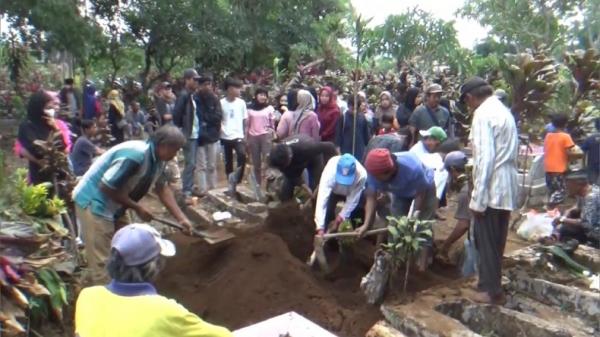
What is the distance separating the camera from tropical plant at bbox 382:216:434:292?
4352 millimetres

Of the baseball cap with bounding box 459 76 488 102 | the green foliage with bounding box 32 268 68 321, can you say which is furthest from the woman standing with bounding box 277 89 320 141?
the green foliage with bounding box 32 268 68 321

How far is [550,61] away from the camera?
282 inches

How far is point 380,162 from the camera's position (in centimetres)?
461

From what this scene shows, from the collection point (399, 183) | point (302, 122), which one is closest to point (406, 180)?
point (399, 183)

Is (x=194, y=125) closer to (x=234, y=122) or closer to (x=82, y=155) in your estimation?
(x=234, y=122)

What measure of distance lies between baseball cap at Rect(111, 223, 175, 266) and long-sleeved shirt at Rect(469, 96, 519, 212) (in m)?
2.50

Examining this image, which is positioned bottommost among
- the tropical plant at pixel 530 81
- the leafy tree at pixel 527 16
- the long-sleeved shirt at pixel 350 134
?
the long-sleeved shirt at pixel 350 134

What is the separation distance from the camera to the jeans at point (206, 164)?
7648 mm

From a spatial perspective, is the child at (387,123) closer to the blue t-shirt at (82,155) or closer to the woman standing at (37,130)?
the blue t-shirt at (82,155)

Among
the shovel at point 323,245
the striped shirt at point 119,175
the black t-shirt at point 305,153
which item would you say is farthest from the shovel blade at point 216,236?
the striped shirt at point 119,175

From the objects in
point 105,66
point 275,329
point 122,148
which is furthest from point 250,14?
point 275,329

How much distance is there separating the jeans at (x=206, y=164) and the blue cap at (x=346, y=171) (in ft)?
9.54

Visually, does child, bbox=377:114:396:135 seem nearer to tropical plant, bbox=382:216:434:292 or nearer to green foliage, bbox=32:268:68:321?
tropical plant, bbox=382:216:434:292

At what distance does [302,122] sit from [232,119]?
1.11m
